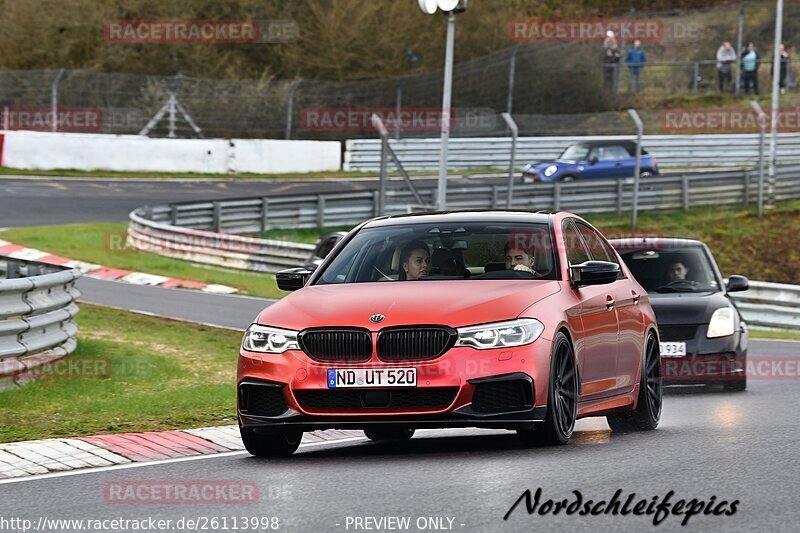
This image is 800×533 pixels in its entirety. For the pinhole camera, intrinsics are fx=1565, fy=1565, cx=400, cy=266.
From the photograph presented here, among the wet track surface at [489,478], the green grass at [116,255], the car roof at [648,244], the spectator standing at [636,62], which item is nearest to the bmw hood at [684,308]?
the car roof at [648,244]

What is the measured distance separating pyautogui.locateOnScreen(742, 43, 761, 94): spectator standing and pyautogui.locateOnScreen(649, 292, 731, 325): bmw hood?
3452cm

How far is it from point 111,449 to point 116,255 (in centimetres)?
2020

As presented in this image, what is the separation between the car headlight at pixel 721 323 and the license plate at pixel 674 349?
0.29 m

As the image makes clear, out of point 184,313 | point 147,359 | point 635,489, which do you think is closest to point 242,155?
point 184,313

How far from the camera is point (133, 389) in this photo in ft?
43.2

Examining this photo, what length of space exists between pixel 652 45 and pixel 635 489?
159 feet

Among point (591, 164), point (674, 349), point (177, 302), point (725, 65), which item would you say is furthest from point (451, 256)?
point (725, 65)

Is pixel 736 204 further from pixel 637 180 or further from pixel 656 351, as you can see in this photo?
pixel 656 351

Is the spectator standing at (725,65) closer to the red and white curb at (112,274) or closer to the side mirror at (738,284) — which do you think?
the red and white curb at (112,274)

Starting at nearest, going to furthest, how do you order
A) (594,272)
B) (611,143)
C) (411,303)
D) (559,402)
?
(411,303) < (559,402) < (594,272) < (611,143)

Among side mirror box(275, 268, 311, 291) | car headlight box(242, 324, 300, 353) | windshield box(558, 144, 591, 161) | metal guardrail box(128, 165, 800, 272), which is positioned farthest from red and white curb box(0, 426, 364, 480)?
windshield box(558, 144, 591, 161)

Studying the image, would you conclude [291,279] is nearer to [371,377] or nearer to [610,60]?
[371,377]

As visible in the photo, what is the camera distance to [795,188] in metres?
39.5

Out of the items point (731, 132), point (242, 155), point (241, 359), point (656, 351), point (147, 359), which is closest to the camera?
point (241, 359)
